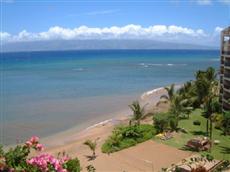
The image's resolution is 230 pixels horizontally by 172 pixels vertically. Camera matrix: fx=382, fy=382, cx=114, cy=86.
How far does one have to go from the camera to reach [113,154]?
26.5m

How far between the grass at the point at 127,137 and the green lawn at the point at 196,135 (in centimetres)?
128

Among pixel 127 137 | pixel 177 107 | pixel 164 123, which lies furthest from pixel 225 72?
pixel 127 137

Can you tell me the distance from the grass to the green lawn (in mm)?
1280

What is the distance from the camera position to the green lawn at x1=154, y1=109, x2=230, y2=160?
26.1m

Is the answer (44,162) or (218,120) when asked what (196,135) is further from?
(44,162)

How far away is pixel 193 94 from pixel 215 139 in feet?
39.9

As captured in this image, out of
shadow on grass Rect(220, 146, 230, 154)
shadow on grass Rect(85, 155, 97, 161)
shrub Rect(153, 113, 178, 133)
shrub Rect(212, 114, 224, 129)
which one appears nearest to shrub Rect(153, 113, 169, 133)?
shrub Rect(153, 113, 178, 133)

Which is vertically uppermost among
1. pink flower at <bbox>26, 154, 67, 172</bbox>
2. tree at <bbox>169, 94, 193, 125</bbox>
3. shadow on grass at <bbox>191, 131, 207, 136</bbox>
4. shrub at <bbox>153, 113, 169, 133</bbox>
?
pink flower at <bbox>26, 154, 67, 172</bbox>

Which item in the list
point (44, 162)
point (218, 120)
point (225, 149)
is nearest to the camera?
point (44, 162)

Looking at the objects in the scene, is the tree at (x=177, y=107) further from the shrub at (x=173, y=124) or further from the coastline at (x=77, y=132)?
the coastline at (x=77, y=132)

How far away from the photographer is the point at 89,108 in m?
46.8

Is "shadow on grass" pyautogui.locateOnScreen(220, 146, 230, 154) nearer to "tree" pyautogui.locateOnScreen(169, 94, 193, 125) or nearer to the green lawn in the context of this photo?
the green lawn

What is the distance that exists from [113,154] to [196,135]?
7639mm

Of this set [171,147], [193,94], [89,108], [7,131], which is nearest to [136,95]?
[89,108]
